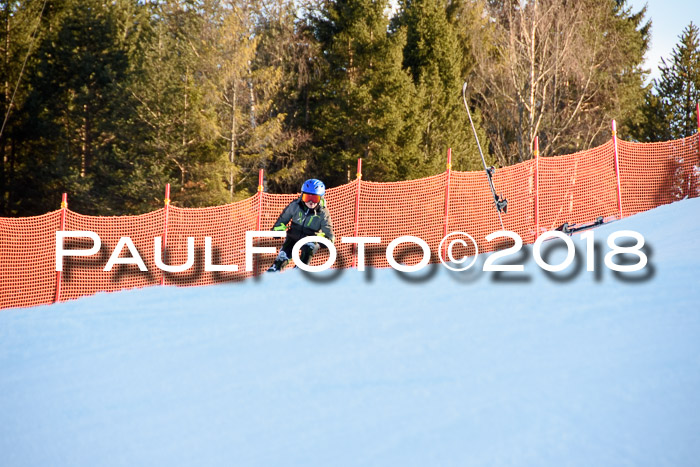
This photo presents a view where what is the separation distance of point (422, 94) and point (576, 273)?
23161 millimetres

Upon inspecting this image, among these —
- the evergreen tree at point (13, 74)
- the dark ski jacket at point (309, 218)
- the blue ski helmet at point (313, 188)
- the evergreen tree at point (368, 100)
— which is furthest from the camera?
the evergreen tree at point (13, 74)

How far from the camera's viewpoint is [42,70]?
32.4 m

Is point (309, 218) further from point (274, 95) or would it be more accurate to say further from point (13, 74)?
point (13, 74)

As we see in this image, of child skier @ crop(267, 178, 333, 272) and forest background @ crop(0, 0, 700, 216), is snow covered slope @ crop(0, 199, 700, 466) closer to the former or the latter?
child skier @ crop(267, 178, 333, 272)

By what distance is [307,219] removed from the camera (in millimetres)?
10289

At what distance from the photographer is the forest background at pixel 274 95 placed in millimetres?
28875

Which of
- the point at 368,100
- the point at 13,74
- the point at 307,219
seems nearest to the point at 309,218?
the point at 307,219

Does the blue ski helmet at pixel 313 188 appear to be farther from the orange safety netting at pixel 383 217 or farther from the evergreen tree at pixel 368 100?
the evergreen tree at pixel 368 100

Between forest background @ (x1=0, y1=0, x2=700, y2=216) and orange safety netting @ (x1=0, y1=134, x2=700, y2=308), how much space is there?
541 inches

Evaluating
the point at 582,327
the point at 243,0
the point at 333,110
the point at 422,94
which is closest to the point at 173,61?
the point at 243,0

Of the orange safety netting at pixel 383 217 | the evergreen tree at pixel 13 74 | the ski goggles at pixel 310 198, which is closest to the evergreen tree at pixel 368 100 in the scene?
the evergreen tree at pixel 13 74

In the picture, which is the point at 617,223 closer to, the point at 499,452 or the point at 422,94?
the point at 499,452

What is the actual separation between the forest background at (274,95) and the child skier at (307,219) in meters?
18.5

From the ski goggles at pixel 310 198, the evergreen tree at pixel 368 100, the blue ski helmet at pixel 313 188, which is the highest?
the evergreen tree at pixel 368 100
